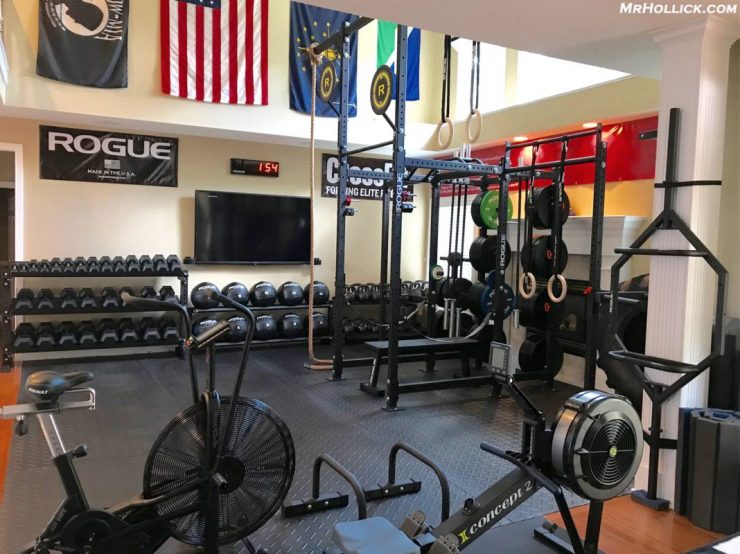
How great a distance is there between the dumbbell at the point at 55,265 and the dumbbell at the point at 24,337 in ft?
2.23

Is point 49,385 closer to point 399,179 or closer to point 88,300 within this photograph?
point 399,179

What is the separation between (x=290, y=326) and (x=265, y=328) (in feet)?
1.16

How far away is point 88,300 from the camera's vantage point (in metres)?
6.36

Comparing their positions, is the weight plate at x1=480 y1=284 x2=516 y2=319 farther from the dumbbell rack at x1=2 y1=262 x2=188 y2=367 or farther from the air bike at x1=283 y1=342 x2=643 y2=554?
the dumbbell rack at x1=2 y1=262 x2=188 y2=367

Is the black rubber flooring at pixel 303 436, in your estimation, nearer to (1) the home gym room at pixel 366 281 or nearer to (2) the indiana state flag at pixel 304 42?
(1) the home gym room at pixel 366 281

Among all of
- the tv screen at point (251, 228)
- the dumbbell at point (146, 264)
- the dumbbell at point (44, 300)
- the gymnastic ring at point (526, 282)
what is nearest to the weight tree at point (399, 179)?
the gymnastic ring at point (526, 282)

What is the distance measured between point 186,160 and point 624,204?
5.18 m

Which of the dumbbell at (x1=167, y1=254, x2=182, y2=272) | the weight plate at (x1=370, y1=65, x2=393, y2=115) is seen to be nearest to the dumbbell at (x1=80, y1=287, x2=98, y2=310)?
the dumbbell at (x1=167, y1=254, x2=182, y2=272)

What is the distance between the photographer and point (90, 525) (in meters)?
2.16

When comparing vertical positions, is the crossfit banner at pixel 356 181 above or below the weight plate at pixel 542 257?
above

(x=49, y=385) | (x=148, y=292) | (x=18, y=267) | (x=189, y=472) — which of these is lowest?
(x=189, y=472)

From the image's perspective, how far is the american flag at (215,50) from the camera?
6418 mm

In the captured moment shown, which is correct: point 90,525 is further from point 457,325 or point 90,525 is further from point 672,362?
point 457,325

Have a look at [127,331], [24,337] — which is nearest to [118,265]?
[127,331]
